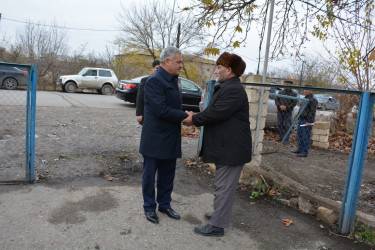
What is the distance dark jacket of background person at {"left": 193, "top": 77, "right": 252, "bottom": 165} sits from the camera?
8.90 ft

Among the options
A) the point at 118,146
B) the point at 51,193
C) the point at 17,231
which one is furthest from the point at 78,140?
the point at 17,231

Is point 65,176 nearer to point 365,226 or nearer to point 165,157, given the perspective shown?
point 165,157

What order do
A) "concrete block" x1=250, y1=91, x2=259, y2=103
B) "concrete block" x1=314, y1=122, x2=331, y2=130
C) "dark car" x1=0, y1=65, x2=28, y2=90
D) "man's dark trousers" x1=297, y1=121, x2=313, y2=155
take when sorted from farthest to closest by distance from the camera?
"dark car" x1=0, y1=65, x2=28, y2=90 → "concrete block" x1=314, y1=122, x2=331, y2=130 → "man's dark trousers" x1=297, y1=121, x2=313, y2=155 → "concrete block" x1=250, y1=91, x2=259, y2=103

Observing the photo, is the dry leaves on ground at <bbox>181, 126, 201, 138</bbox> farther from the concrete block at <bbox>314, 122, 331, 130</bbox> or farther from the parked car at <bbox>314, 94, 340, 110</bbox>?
the parked car at <bbox>314, 94, 340, 110</bbox>

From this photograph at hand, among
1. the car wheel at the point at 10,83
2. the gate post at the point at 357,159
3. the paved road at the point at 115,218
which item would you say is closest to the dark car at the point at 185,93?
the paved road at the point at 115,218

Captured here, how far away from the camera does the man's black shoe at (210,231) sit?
9.55ft

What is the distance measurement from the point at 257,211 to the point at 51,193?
8.32 feet

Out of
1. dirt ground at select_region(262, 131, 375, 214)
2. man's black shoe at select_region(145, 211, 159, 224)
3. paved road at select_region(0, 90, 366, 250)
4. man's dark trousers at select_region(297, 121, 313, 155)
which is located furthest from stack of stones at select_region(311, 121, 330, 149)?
man's black shoe at select_region(145, 211, 159, 224)

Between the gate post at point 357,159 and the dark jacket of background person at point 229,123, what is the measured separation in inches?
47.8

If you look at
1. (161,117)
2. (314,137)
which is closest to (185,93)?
(314,137)

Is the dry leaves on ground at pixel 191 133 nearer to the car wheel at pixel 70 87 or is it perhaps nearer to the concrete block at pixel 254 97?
the concrete block at pixel 254 97

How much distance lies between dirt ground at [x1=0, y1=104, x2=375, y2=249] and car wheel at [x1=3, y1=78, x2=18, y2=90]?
897cm

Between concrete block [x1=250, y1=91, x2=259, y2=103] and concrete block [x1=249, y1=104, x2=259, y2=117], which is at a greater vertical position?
concrete block [x1=250, y1=91, x2=259, y2=103]

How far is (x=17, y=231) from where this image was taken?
2.66 metres
